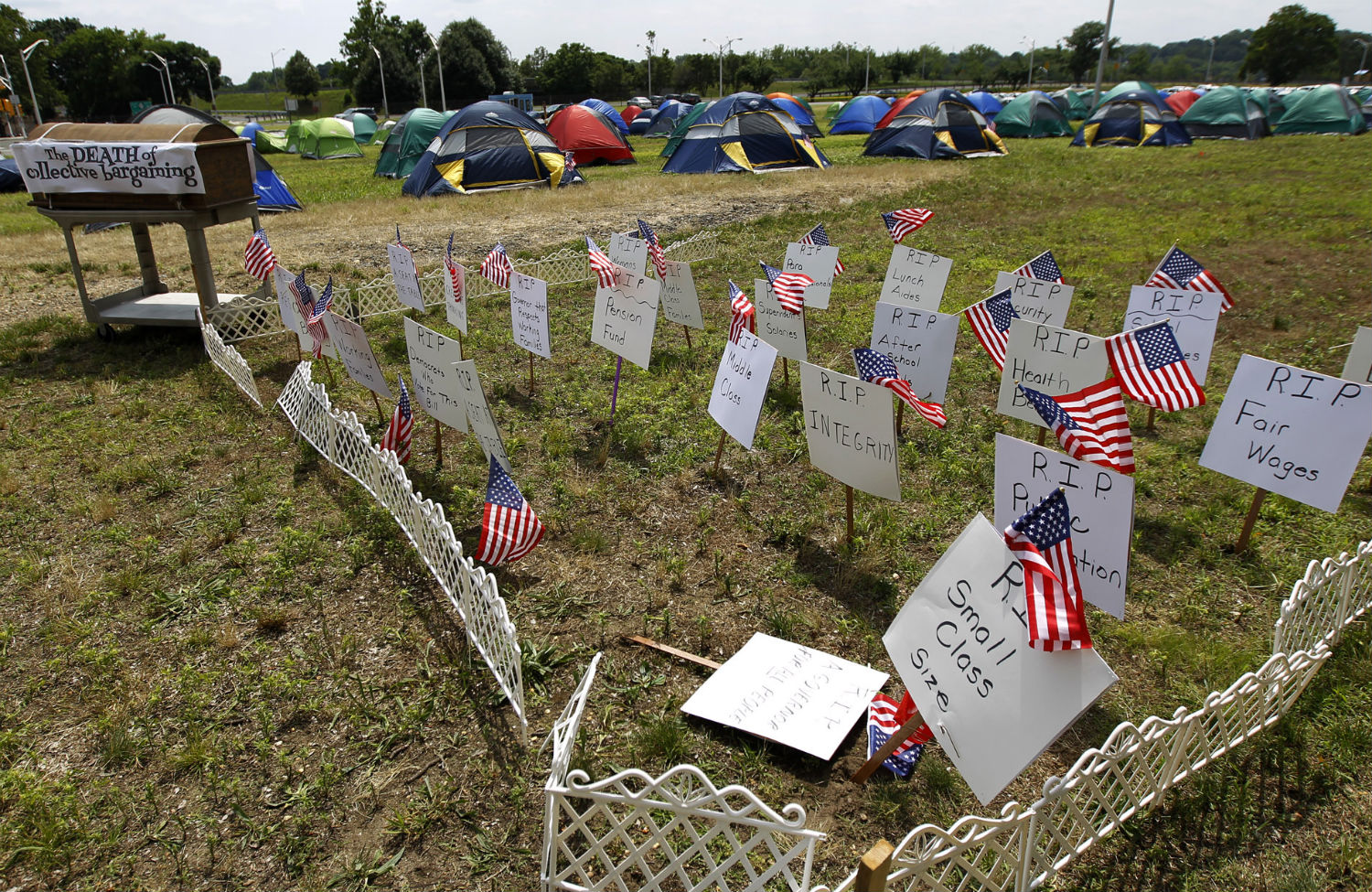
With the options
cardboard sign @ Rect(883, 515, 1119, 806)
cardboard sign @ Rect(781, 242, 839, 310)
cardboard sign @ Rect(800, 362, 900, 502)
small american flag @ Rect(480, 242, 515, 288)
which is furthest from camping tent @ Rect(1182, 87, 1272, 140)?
cardboard sign @ Rect(883, 515, 1119, 806)

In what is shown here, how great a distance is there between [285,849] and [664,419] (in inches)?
188

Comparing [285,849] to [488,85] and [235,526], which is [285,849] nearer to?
[235,526]

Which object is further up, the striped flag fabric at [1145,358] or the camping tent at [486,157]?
the camping tent at [486,157]

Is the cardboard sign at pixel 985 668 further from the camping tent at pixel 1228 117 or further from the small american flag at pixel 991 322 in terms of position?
the camping tent at pixel 1228 117

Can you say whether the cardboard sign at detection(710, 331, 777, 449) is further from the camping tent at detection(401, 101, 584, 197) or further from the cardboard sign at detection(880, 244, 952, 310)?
the camping tent at detection(401, 101, 584, 197)

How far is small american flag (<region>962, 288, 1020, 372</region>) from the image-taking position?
6.58m

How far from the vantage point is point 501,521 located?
4.38m

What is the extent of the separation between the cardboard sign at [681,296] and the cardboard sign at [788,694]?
15.9 feet

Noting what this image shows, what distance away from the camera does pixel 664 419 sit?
7301mm

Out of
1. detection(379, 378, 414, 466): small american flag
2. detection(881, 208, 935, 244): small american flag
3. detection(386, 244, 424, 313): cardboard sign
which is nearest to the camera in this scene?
detection(379, 378, 414, 466): small american flag

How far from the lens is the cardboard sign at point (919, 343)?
239 inches

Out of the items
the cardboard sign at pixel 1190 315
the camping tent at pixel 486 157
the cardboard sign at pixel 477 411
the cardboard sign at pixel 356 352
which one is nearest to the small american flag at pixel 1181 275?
the cardboard sign at pixel 1190 315

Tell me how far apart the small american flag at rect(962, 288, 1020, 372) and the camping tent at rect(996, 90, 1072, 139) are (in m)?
31.5

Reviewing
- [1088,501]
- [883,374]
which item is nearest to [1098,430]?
[1088,501]
